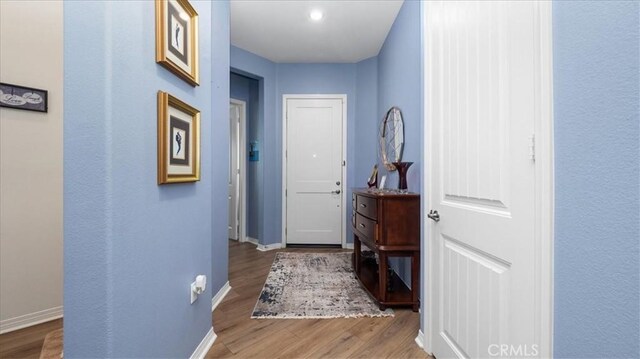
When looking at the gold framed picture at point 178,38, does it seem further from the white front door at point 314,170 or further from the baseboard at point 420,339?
the white front door at point 314,170

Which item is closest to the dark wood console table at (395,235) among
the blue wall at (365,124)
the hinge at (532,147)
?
the hinge at (532,147)

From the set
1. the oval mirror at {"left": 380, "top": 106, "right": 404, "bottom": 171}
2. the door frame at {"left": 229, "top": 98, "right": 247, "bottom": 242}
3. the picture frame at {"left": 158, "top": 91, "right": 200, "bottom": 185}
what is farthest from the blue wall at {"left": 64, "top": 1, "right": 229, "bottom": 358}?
the door frame at {"left": 229, "top": 98, "right": 247, "bottom": 242}

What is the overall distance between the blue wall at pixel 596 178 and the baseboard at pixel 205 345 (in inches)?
64.0

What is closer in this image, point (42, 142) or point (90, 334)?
point (90, 334)

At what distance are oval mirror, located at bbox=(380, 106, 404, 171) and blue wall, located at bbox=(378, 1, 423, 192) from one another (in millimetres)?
82

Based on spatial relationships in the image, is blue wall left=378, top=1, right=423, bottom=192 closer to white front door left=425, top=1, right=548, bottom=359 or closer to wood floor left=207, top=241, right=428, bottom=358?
white front door left=425, top=1, right=548, bottom=359

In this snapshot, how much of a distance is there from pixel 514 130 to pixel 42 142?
287 cm

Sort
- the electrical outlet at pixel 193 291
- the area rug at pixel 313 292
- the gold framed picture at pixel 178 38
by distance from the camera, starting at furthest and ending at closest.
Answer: the area rug at pixel 313 292 → the electrical outlet at pixel 193 291 → the gold framed picture at pixel 178 38

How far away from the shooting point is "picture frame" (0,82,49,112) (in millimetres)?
1749

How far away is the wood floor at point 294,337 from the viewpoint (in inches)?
61.7

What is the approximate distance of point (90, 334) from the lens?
0.87 m

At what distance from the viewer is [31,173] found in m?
1.85

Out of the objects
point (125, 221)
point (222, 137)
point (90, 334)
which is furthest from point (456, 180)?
point (222, 137)

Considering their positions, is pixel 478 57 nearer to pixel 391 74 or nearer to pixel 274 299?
pixel 391 74
